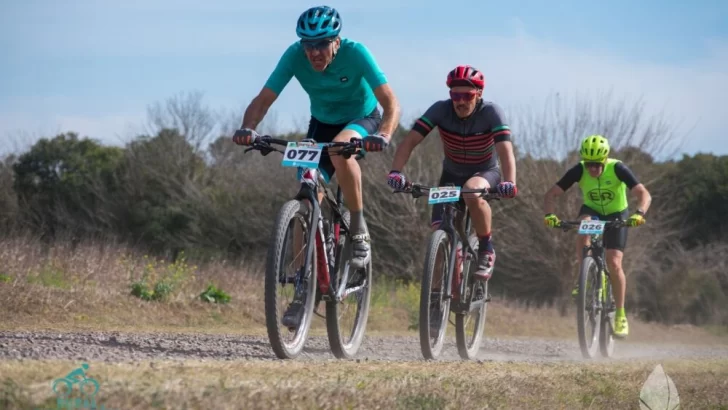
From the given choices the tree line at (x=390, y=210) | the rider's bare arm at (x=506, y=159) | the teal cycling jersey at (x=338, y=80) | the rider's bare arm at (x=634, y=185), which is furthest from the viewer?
the tree line at (x=390, y=210)

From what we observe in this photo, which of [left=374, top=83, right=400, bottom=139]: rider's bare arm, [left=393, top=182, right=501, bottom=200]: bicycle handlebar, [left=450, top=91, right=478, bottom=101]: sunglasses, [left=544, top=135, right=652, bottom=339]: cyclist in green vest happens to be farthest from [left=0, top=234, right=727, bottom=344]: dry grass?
[left=374, top=83, right=400, bottom=139]: rider's bare arm

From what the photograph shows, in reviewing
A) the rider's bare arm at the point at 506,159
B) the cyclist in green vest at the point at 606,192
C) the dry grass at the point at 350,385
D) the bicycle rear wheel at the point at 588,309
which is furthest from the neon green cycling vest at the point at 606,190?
the dry grass at the point at 350,385

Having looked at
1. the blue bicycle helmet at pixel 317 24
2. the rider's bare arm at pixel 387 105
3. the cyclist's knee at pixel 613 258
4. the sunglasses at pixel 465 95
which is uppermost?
the blue bicycle helmet at pixel 317 24

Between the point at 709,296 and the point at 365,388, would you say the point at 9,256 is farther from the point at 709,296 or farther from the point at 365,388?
the point at 709,296

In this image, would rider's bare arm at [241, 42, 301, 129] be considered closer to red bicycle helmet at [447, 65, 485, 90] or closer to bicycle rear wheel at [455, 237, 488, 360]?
red bicycle helmet at [447, 65, 485, 90]

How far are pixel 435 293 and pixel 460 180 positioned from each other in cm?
120

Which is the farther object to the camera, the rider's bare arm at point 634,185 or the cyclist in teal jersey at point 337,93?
the rider's bare arm at point 634,185

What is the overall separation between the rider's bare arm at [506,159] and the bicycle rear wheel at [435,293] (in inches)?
29.4

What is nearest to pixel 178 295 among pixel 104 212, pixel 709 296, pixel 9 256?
pixel 9 256

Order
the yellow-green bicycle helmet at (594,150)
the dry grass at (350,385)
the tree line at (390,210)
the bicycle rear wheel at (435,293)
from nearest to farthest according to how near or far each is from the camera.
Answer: the dry grass at (350,385)
the bicycle rear wheel at (435,293)
the yellow-green bicycle helmet at (594,150)
the tree line at (390,210)

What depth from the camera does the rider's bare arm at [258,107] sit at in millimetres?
7176

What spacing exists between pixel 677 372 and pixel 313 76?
3.75 m

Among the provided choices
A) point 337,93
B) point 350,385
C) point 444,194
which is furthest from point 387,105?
point 350,385

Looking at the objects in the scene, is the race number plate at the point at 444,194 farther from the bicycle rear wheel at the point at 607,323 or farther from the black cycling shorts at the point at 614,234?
the bicycle rear wheel at the point at 607,323
